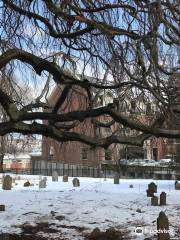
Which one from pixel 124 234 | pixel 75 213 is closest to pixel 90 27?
pixel 124 234

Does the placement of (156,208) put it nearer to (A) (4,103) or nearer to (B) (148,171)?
(A) (4,103)

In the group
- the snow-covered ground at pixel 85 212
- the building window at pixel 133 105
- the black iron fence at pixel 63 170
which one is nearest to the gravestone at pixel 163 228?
the snow-covered ground at pixel 85 212

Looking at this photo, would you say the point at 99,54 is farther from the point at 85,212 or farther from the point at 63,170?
the point at 63,170

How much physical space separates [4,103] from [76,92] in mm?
3417

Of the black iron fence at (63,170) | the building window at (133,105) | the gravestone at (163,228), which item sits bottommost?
the gravestone at (163,228)

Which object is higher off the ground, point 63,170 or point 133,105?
point 133,105

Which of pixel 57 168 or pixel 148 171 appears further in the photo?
pixel 57 168

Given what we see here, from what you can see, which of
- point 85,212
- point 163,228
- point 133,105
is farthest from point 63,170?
point 163,228

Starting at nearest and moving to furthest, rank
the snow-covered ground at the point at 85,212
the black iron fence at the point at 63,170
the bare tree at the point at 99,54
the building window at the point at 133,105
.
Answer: the bare tree at the point at 99,54 → the building window at the point at 133,105 → the snow-covered ground at the point at 85,212 → the black iron fence at the point at 63,170

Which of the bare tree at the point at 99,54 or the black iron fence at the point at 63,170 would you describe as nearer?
the bare tree at the point at 99,54

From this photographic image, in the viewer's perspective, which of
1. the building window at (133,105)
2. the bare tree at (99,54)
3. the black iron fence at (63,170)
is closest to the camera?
the bare tree at (99,54)

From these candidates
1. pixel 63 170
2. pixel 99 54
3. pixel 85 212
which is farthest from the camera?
pixel 63 170

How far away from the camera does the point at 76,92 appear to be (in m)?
9.84

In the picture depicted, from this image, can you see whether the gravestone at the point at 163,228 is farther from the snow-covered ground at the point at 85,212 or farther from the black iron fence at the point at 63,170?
the black iron fence at the point at 63,170
